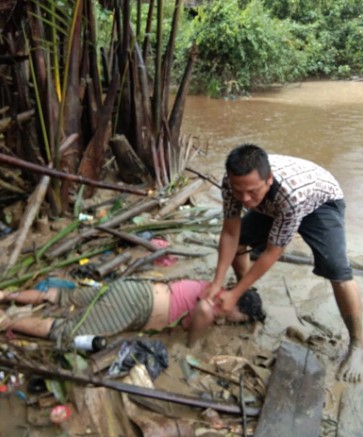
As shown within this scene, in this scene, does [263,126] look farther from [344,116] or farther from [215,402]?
[215,402]

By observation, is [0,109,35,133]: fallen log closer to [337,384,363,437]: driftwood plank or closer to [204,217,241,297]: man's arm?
[204,217,241,297]: man's arm

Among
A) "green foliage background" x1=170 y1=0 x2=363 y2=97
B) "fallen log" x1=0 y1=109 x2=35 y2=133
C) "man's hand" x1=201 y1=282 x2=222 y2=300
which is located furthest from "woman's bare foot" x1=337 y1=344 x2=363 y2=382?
"green foliage background" x1=170 y1=0 x2=363 y2=97

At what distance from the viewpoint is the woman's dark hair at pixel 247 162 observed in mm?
2150

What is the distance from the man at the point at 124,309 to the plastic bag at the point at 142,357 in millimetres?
223

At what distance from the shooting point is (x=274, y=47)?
12.2 metres

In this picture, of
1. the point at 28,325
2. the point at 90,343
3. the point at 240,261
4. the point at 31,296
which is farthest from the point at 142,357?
the point at 240,261

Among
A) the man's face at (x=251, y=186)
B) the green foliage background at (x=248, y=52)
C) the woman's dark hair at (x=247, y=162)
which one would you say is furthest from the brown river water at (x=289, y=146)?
the woman's dark hair at (x=247, y=162)

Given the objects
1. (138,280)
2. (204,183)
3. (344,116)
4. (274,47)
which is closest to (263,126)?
(344,116)

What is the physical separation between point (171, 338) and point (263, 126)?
6.43 meters

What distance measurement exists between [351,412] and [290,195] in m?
1.10

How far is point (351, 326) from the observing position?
268 centimetres

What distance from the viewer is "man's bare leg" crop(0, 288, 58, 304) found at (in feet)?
9.27

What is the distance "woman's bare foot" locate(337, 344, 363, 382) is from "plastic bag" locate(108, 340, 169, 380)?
3.13ft

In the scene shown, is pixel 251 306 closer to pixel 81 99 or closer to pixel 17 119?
pixel 17 119
